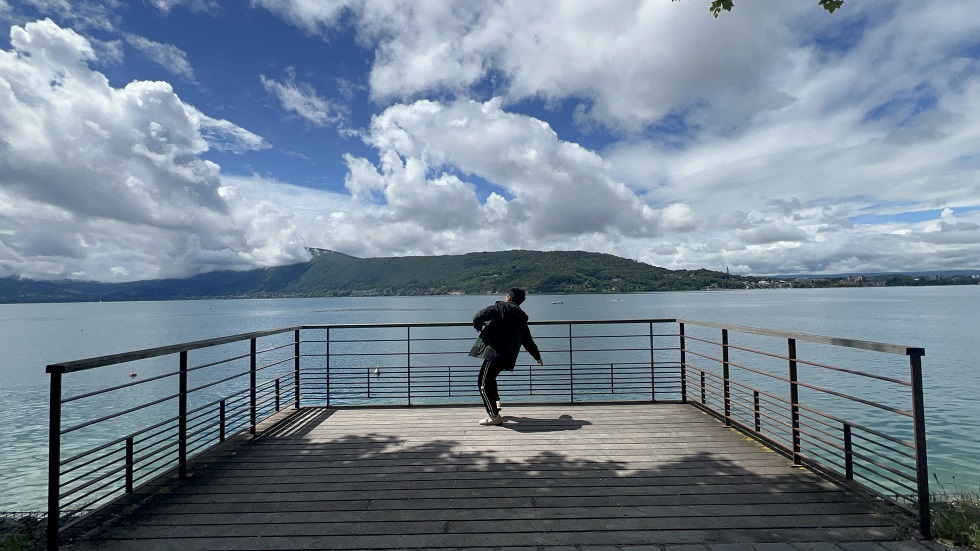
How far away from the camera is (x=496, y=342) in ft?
Result: 18.9

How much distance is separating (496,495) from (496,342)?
2.21 meters

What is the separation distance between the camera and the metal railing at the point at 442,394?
352 cm

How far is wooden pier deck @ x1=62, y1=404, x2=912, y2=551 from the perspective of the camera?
3137 millimetres

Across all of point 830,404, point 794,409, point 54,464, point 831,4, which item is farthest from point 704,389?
point 830,404

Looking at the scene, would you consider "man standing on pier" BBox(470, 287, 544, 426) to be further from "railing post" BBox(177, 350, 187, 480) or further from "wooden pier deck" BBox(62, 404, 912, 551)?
"railing post" BBox(177, 350, 187, 480)

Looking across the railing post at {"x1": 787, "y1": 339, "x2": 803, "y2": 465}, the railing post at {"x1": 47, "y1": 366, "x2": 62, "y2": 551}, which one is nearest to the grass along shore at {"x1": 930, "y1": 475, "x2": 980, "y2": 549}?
the railing post at {"x1": 787, "y1": 339, "x2": 803, "y2": 465}

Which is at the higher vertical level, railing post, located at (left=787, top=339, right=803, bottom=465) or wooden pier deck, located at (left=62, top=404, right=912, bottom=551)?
railing post, located at (left=787, top=339, right=803, bottom=465)

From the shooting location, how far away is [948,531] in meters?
2.99

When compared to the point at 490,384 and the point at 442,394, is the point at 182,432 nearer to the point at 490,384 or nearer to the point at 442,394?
the point at 490,384

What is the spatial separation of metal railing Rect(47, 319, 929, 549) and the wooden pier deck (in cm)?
33

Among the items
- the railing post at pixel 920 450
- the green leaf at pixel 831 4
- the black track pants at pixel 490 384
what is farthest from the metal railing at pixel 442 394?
the green leaf at pixel 831 4

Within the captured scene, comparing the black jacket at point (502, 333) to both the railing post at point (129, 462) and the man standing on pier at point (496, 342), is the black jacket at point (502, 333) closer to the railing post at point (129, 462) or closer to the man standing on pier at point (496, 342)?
the man standing on pier at point (496, 342)

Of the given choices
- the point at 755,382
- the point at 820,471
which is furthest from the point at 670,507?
the point at 755,382

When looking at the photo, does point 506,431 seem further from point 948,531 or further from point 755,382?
point 755,382
